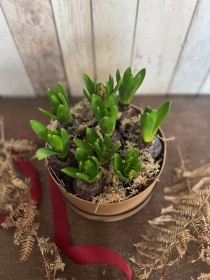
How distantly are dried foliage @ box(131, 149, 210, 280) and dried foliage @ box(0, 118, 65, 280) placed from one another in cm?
18

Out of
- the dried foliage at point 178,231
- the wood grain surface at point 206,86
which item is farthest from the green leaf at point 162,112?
the wood grain surface at point 206,86

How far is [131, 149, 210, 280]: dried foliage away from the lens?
59cm

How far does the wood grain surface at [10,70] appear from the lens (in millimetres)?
682

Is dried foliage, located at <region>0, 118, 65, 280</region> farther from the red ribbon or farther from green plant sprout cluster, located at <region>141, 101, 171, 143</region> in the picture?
green plant sprout cluster, located at <region>141, 101, 171, 143</region>

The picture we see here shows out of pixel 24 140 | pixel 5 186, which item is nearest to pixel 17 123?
pixel 24 140

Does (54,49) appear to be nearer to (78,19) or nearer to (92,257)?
(78,19)

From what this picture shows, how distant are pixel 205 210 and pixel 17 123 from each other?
557 millimetres

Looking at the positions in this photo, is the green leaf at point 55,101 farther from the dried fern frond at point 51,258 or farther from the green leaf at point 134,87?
the dried fern frond at point 51,258

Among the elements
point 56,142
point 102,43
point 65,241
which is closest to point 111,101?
point 56,142

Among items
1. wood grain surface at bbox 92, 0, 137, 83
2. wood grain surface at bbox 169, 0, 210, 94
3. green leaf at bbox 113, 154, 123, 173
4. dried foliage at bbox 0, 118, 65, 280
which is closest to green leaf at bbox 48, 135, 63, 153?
green leaf at bbox 113, 154, 123, 173

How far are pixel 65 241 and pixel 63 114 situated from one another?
30 centimetres

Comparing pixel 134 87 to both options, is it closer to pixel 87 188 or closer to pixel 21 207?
pixel 87 188

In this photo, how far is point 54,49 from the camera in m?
0.72

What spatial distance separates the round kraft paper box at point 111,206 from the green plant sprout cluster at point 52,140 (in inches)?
3.4
